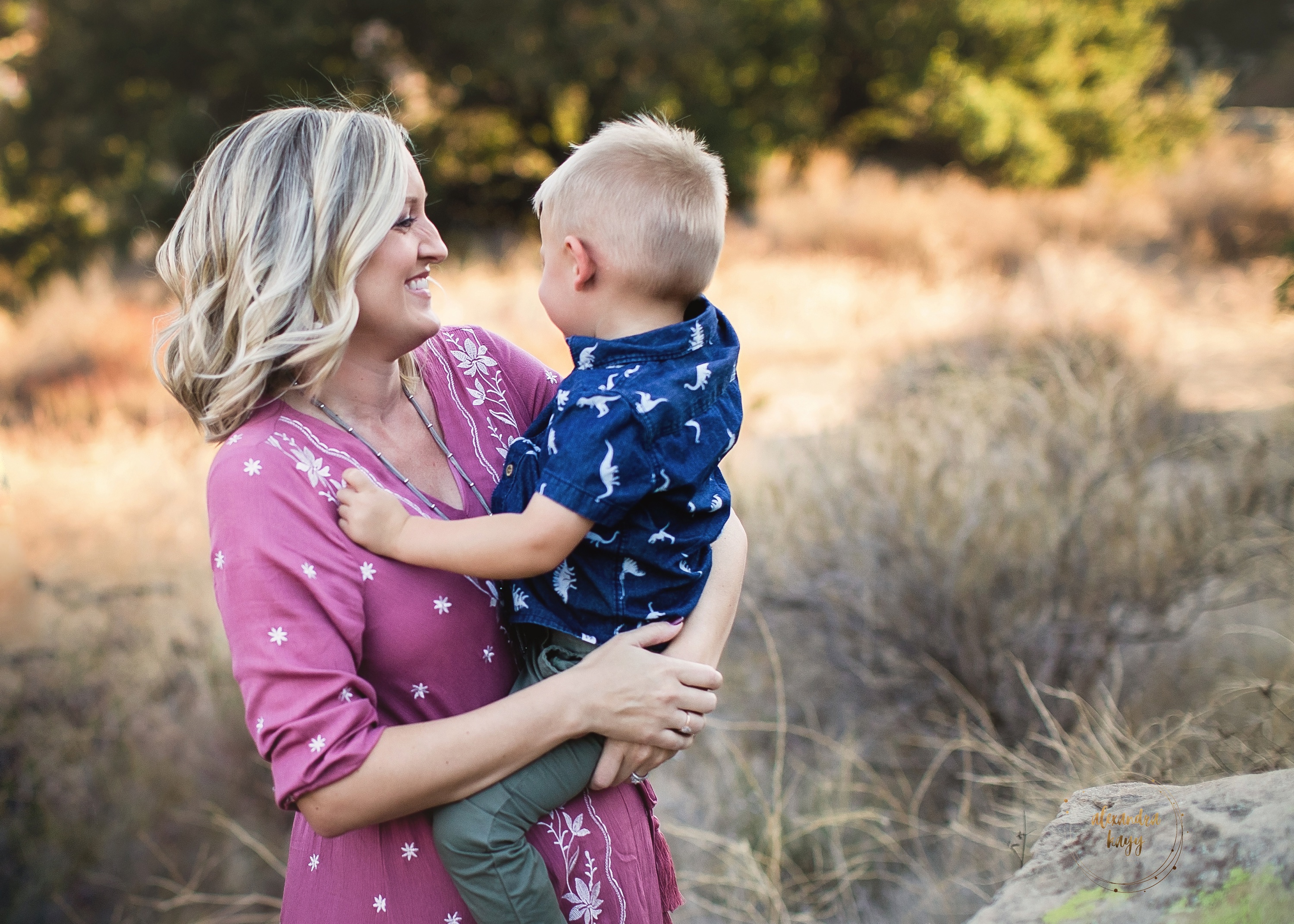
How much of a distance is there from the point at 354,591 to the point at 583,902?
0.60m

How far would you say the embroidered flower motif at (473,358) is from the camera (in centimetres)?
181

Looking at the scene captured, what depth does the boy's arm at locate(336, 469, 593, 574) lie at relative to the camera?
52.8 inches

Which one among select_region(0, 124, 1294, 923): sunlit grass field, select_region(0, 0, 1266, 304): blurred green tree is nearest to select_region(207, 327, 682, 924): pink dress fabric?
select_region(0, 124, 1294, 923): sunlit grass field

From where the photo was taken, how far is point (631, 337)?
1.49 meters

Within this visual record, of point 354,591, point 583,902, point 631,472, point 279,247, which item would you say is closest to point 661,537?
point 631,472

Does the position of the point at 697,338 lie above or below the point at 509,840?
above

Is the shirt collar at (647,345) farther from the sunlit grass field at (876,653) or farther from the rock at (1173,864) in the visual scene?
the sunlit grass field at (876,653)

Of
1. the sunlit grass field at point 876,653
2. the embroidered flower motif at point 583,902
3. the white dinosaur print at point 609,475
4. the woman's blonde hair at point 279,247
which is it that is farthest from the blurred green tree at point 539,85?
the embroidered flower motif at point 583,902

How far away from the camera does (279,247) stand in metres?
1.40

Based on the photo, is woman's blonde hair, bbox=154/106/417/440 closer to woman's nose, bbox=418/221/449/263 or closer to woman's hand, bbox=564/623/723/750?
woman's nose, bbox=418/221/449/263

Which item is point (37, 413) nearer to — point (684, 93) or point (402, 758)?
point (402, 758)

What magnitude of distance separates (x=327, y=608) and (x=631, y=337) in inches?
24.0

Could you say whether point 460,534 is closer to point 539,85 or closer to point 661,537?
point 661,537

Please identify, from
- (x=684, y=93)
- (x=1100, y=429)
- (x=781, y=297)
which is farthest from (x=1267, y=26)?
(x=1100, y=429)
